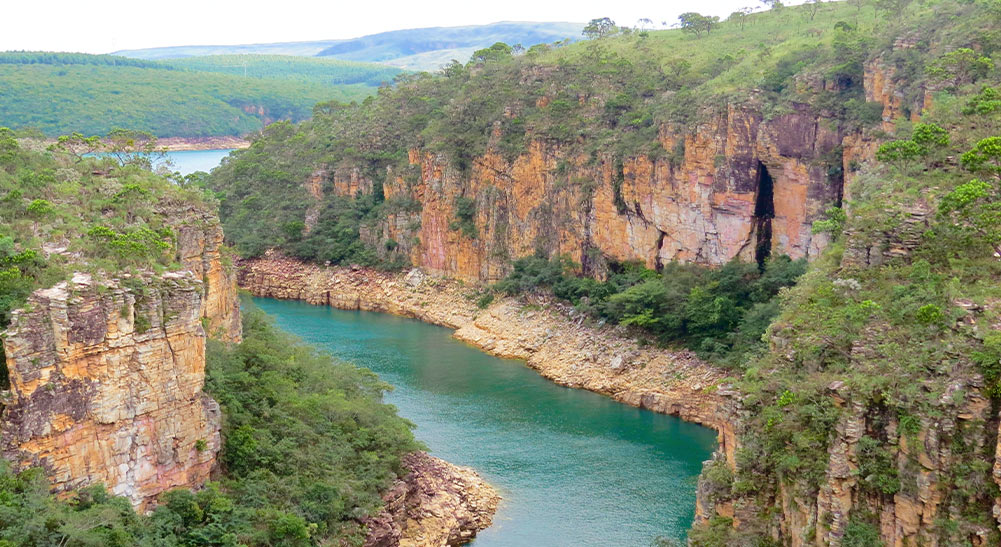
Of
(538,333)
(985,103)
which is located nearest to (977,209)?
(985,103)

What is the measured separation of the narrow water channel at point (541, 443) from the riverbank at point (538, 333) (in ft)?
2.20

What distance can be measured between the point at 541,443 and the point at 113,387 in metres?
15.4

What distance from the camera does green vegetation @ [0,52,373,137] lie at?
3312 inches

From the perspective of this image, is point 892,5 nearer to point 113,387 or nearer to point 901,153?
point 901,153

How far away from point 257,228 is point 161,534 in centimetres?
3781

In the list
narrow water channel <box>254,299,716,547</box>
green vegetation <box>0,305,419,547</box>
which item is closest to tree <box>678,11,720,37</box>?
narrow water channel <box>254,299,716,547</box>

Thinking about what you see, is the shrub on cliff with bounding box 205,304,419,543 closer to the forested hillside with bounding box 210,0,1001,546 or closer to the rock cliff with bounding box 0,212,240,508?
the rock cliff with bounding box 0,212,240,508

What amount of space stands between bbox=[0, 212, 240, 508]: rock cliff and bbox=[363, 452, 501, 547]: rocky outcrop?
184 inches

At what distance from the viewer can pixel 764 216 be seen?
40.6 m

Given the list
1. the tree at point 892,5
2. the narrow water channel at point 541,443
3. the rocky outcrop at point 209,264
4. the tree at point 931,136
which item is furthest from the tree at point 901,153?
the tree at point 892,5

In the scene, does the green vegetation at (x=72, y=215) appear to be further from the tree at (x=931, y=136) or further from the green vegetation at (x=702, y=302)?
the green vegetation at (x=702, y=302)

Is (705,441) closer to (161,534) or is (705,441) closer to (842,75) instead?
(842,75)

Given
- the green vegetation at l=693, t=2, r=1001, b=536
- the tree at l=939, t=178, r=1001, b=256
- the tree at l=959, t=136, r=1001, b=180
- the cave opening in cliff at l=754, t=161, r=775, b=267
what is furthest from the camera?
the cave opening in cliff at l=754, t=161, r=775, b=267

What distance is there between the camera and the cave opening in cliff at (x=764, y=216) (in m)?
40.4
